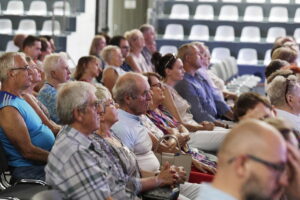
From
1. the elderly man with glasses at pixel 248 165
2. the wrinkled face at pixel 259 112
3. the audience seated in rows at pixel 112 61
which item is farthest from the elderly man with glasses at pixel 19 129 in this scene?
the audience seated in rows at pixel 112 61

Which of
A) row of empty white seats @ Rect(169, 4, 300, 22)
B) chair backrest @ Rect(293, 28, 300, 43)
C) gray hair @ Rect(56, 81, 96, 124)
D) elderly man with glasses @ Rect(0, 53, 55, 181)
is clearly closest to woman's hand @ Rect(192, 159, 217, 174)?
elderly man with glasses @ Rect(0, 53, 55, 181)

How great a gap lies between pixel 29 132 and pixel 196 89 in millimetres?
2976

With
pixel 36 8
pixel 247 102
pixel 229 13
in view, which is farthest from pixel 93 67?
pixel 229 13

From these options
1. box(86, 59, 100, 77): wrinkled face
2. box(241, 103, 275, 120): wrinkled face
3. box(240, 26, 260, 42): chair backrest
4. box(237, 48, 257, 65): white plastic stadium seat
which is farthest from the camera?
box(240, 26, 260, 42): chair backrest

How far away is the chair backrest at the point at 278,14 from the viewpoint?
1692 centimetres

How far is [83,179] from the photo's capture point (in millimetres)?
3855

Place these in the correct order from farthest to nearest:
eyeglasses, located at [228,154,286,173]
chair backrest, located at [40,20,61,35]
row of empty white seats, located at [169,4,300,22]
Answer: row of empty white seats, located at [169,4,300,22]
chair backrest, located at [40,20,61,35]
eyeglasses, located at [228,154,286,173]

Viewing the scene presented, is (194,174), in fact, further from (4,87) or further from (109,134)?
(4,87)

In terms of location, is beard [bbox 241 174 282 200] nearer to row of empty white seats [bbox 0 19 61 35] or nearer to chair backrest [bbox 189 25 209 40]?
row of empty white seats [bbox 0 19 61 35]

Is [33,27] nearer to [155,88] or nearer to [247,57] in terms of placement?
[247,57]

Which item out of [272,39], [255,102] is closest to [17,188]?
[255,102]

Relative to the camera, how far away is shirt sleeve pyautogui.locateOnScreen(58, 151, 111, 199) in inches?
151

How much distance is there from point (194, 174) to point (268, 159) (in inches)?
127

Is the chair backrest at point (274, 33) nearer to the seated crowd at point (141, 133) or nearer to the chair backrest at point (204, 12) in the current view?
the chair backrest at point (204, 12)
